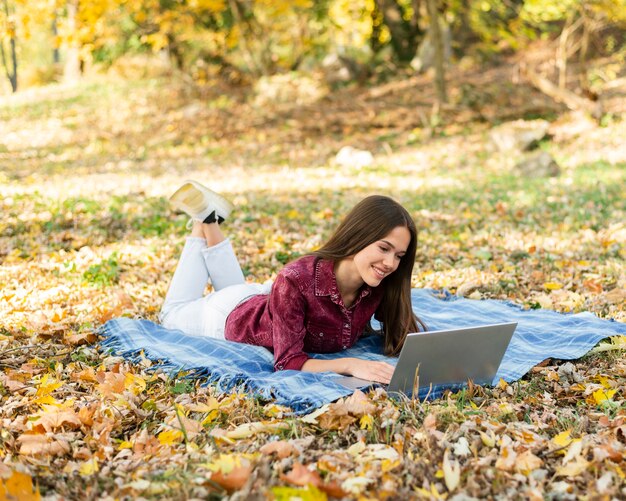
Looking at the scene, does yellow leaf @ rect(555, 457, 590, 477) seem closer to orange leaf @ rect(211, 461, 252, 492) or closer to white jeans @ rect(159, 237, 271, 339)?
orange leaf @ rect(211, 461, 252, 492)

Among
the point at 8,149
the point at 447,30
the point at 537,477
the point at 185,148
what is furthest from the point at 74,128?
the point at 537,477

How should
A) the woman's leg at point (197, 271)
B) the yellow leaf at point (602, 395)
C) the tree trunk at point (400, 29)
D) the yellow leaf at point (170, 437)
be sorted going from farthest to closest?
the tree trunk at point (400, 29)
the woman's leg at point (197, 271)
the yellow leaf at point (602, 395)
the yellow leaf at point (170, 437)

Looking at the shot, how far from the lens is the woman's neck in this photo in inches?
150

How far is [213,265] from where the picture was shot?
4840 mm

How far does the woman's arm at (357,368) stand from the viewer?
3504 mm

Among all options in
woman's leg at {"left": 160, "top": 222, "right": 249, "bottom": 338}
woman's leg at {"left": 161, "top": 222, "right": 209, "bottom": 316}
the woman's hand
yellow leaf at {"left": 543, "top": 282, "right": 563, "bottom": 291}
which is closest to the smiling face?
the woman's hand

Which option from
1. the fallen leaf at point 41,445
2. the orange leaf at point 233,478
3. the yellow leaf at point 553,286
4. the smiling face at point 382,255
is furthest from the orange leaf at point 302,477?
the yellow leaf at point 553,286

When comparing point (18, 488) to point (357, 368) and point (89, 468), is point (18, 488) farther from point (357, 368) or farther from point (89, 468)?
point (357, 368)

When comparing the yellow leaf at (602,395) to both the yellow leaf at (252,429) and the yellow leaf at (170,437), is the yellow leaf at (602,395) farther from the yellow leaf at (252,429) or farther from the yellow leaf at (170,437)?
the yellow leaf at (170,437)

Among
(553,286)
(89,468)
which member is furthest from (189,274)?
(553,286)

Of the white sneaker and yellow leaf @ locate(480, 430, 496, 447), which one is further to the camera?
the white sneaker

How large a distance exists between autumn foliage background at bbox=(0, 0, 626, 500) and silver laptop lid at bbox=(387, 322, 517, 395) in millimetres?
121

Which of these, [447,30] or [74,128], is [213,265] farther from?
[447,30]

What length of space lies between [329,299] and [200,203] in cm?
127
